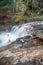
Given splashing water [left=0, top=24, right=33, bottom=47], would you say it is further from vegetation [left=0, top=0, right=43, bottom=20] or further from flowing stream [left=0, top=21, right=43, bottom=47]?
vegetation [left=0, top=0, right=43, bottom=20]

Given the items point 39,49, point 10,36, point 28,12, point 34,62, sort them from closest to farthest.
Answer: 1. point 34,62
2. point 39,49
3. point 10,36
4. point 28,12

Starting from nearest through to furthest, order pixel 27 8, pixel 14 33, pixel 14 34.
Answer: pixel 14 34, pixel 14 33, pixel 27 8

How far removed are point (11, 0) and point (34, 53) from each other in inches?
238

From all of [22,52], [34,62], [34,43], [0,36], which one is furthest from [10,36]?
[34,62]

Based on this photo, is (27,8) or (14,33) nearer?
(14,33)

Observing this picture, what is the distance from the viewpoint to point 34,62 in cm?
420

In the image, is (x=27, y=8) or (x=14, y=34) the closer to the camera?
(x=14, y=34)

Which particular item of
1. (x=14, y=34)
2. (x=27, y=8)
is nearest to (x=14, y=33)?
(x=14, y=34)

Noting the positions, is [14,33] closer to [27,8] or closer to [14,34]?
[14,34]

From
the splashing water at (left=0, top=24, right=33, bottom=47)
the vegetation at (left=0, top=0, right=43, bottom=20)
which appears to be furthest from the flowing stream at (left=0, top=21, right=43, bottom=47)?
the vegetation at (left=0, top=0, right=43, bottom=20)

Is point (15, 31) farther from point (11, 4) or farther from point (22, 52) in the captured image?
point (22, 52)

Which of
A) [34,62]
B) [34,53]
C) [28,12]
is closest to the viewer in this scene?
[34,62]

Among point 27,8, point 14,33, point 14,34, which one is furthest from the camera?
point 27,8

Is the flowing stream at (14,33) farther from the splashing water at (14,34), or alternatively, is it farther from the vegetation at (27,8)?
the vegetation at (27,8)
